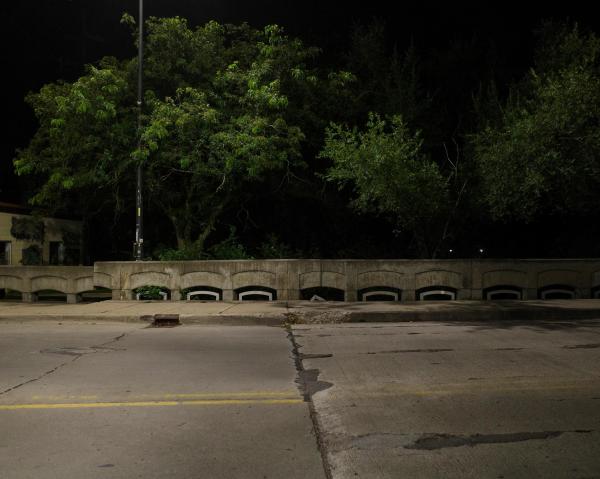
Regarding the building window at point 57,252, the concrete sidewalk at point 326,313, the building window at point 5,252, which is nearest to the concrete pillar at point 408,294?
the concrete sidewalk at point 326,313

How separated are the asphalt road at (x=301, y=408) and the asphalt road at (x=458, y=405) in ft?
0.06

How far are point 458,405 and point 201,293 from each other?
11.9 metres

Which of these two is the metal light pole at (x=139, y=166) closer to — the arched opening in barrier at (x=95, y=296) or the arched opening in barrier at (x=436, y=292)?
the arched opening in barrier at (x=95, y=296)

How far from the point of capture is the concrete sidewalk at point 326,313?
13039mm

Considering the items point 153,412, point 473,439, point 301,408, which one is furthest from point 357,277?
point 473,439

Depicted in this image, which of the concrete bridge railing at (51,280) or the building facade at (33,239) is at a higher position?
the building facade at (33,239)

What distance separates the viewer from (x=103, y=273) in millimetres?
17328

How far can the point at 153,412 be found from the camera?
575 cm

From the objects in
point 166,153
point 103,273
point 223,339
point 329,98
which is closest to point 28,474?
point 223,339

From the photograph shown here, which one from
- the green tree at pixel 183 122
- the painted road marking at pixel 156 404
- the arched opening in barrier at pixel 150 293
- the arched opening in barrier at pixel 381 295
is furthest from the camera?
the green tree at pixel 183 122

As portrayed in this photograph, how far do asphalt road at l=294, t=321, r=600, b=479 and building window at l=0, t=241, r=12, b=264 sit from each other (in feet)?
63.9

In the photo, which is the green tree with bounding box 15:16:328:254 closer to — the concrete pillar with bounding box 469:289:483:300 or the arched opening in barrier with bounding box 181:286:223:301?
the arched opening in barrier with bounding box 181:286:223:301

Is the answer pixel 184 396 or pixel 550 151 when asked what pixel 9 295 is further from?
pixel 550 151

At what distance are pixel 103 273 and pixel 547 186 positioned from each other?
42.1 feet
